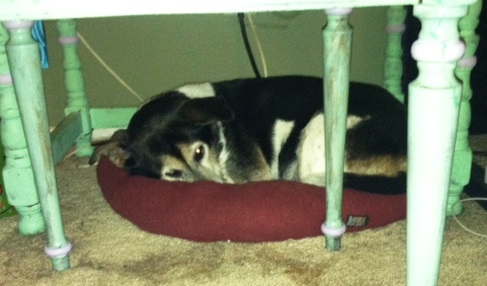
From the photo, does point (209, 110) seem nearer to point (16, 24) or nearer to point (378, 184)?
point (378, 184)

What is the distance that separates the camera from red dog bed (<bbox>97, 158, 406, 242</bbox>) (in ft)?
4.27

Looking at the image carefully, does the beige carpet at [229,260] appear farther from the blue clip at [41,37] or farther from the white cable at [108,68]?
the white cable at [108,68]

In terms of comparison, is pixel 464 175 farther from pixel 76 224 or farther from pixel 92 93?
pixel 92 93

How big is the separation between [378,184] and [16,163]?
92cm

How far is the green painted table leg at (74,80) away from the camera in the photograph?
75.0 inches

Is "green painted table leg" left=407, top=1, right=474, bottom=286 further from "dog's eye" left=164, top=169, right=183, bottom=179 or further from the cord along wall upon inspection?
the cord along wall

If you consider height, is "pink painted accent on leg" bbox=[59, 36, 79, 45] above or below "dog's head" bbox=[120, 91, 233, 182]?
above

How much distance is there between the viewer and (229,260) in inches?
50.2

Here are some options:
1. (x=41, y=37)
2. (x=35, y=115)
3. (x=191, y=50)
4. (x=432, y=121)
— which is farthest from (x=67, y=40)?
(x=432, y=121)

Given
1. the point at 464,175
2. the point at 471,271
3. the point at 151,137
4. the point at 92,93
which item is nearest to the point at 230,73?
the point at 92,93

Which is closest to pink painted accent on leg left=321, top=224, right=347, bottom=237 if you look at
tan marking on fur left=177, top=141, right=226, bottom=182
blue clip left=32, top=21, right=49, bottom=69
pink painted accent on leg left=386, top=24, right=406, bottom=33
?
tan marking on fur left=177, top=141, right=226, bottom=182

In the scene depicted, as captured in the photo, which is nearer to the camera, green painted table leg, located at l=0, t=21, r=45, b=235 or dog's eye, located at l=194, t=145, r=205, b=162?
green painted table leg, located at l=0, t=21, r=45, b=235

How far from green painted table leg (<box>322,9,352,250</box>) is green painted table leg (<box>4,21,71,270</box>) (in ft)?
1.88

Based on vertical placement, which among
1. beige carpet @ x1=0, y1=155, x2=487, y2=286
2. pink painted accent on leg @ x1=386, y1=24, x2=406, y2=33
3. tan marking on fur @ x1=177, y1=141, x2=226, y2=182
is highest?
pink painted accent on leg @ x1=386, y1=24, x2=406, y2=33
